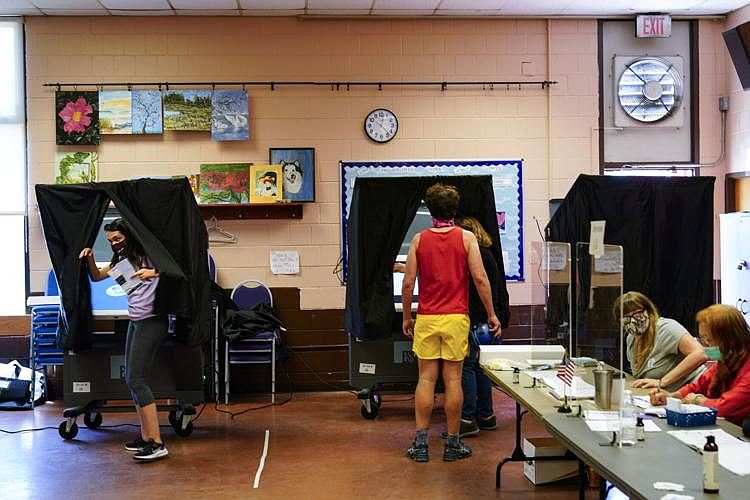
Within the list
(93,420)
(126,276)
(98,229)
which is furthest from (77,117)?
(126,276)

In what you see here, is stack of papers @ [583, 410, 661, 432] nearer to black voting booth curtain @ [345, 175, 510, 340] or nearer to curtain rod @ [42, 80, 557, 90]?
black voting booth curtain @ [345, 175, 510, 340]

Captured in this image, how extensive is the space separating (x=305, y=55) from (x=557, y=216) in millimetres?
2911

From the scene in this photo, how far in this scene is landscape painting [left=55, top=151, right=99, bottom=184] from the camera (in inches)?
311

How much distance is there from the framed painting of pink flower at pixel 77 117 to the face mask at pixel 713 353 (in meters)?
5.54

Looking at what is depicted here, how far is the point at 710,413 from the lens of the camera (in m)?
3.41

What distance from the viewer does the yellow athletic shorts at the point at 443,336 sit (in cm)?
520

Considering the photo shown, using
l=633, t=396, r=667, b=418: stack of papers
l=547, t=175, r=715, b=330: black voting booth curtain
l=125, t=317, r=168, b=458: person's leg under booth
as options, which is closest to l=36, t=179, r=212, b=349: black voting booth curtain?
l=125, t=317, r=168, b=458: person's leg under booth

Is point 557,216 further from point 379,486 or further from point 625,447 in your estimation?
point 625,447

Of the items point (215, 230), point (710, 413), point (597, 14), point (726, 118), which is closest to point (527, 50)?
point (597, 14)

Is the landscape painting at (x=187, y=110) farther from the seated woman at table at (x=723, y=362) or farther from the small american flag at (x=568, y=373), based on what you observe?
the seated woman at table at (x=723, y=362)

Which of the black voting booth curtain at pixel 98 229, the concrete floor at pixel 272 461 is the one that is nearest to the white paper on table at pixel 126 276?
the black voting booth curtain at pixel 98 229

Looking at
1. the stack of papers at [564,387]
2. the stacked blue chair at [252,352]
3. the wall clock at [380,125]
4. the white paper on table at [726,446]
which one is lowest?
the stacked blue chair at [252,352]

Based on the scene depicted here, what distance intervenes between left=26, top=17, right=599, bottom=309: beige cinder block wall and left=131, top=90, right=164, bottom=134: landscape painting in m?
0.10

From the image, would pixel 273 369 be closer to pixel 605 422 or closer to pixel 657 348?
pixel 657 348
